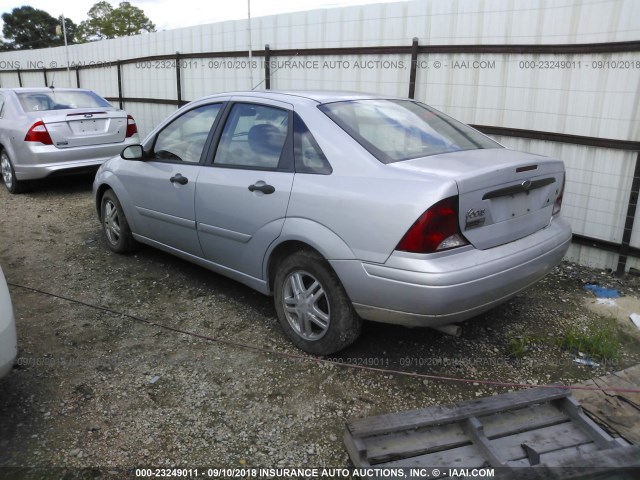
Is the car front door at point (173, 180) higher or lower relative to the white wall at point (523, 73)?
lower

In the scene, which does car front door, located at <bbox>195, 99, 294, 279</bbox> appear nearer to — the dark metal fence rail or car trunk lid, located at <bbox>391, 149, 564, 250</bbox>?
car trunk lid, located at <bbox>391, 149, 564, 250</bbox>

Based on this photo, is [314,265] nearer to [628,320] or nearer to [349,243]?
[349,243]

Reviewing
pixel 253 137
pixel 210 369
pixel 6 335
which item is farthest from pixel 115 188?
pixel 6 335

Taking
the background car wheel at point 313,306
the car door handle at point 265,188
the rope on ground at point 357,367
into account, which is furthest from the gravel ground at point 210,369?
the car door handle at point 265,188

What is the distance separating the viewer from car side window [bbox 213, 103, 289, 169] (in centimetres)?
360

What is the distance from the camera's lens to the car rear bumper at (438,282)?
9.02 ft

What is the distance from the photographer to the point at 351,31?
683 cm

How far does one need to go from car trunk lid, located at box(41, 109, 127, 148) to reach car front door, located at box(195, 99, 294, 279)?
179 inches

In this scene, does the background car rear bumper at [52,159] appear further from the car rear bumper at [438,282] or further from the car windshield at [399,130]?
the car rear bumper at [438,282]

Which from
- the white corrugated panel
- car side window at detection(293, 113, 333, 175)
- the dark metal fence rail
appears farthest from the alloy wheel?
the white corrugated panel

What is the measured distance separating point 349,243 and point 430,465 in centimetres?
118

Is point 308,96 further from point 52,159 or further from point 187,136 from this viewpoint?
point 52,159

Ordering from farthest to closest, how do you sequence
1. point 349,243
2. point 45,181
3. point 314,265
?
point 45,181 → point 314,265 → point 349,243

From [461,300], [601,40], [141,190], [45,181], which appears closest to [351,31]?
[601,40]
